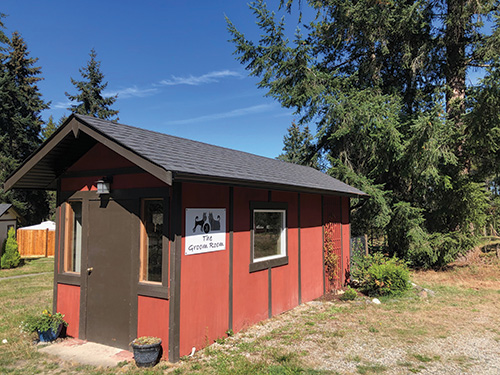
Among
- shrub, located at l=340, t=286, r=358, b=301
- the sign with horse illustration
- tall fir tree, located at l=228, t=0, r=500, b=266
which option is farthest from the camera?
tall fir tree, located at l=228, t=0, r=500, b=266

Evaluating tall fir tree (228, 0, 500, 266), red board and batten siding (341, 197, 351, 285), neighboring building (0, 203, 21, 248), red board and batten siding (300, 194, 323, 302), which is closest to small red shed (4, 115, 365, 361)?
red board and batten siding (300, 194, 323, 302)

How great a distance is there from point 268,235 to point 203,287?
240cm

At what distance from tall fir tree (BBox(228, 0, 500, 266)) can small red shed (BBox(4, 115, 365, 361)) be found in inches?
330

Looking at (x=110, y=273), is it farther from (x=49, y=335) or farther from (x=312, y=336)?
(x=312, y=336)

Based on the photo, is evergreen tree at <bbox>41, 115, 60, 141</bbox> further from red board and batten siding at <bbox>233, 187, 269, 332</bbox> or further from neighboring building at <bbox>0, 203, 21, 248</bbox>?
red board and batten siding at <bbox>233, 187, 269, 332</bbox>

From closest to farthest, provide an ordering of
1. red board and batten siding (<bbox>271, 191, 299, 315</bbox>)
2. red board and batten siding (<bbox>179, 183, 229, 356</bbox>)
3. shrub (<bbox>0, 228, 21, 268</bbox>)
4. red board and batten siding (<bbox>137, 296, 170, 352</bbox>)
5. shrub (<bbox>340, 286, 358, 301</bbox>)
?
red board and batten siding (<bbox>137, 296, 170, 352</bbox>), red board and batten siding (<bbox>179, 183, 229, 356</bbox>), red board and batten siding (<bbox>271, 191, 299, 315</bbox>), shrub (<bbox>340, 286, 358, 301</bbox>), shrub (<bbox>0, 228, 21, 268</bbox>)

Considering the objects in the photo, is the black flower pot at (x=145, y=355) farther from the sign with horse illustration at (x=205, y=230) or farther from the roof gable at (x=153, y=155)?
the roof gable at (x=153, y=155)

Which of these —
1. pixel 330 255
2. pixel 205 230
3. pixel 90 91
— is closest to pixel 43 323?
pixel 205 230

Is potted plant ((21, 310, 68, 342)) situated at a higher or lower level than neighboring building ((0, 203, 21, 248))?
lower

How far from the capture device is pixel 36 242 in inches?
891

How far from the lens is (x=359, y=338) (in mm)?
5992

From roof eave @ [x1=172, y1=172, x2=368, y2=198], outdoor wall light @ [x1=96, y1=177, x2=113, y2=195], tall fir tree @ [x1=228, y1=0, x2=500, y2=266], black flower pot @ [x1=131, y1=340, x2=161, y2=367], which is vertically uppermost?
tall fir tree @ [x1=228, y1=0, x2=500, y2=266]

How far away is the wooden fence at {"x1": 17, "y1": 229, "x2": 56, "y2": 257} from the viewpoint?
22.3 meters

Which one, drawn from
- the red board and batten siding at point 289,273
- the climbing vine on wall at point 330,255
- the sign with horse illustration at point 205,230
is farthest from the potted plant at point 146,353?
the climbing vine on wall at point 330,255
